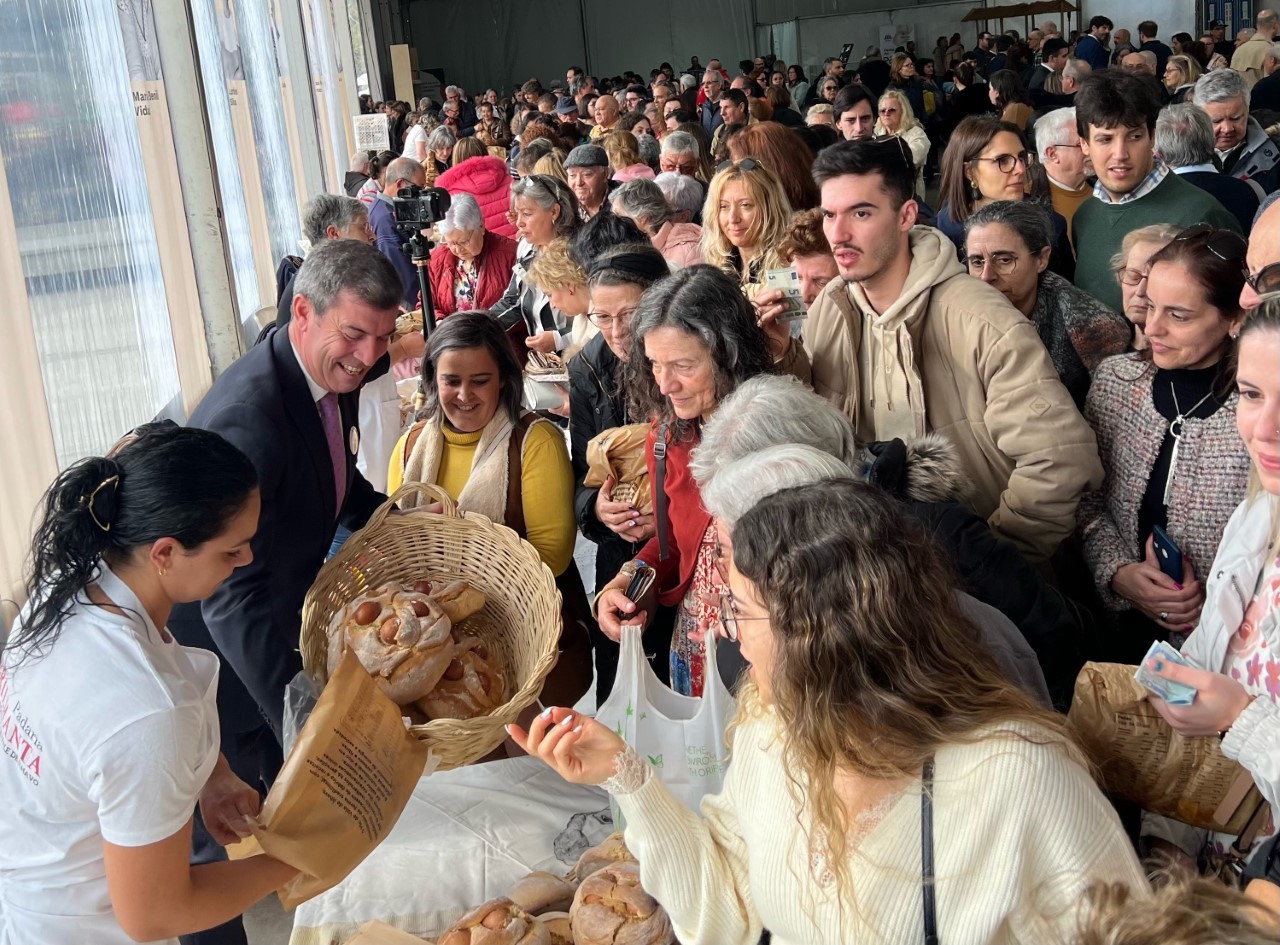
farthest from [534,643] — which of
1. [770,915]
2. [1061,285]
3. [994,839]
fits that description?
[1061,285]

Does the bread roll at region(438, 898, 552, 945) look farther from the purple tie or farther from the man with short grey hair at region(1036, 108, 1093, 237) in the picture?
the man with short grey hair at region(1036, 108, 1093, 237)

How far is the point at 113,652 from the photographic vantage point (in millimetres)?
1554

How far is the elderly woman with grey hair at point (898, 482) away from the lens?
1.79 m

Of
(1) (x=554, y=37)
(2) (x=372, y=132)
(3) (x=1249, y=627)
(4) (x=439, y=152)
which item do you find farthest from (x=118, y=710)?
(1) (x=554, y=37)

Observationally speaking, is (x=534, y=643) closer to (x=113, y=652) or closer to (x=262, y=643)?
(x=262, y=643)

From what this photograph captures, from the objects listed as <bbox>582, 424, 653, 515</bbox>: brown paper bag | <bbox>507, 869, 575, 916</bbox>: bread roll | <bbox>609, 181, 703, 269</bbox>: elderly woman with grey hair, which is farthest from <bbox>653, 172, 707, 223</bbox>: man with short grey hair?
<bbox>507, 869, 575, 916</bbox>: bread roll

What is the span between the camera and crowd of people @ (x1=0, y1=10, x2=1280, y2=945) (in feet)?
4.48

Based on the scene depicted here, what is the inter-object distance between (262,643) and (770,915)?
1.19 metres

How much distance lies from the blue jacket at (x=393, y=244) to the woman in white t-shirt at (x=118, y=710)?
421 cm

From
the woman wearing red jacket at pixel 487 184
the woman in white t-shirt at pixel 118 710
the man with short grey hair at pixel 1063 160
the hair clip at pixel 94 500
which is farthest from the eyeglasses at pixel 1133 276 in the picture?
the woman wearing red jacket at pixel 487 184

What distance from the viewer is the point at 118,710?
1.51m

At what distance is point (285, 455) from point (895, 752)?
5.03 ft

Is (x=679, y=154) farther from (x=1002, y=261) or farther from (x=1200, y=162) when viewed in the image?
(x=1002, y=261)

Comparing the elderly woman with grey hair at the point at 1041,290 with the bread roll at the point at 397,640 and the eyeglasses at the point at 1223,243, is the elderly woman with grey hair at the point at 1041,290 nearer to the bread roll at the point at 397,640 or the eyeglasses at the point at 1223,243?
the eyeglasses at the point at 1223,243
